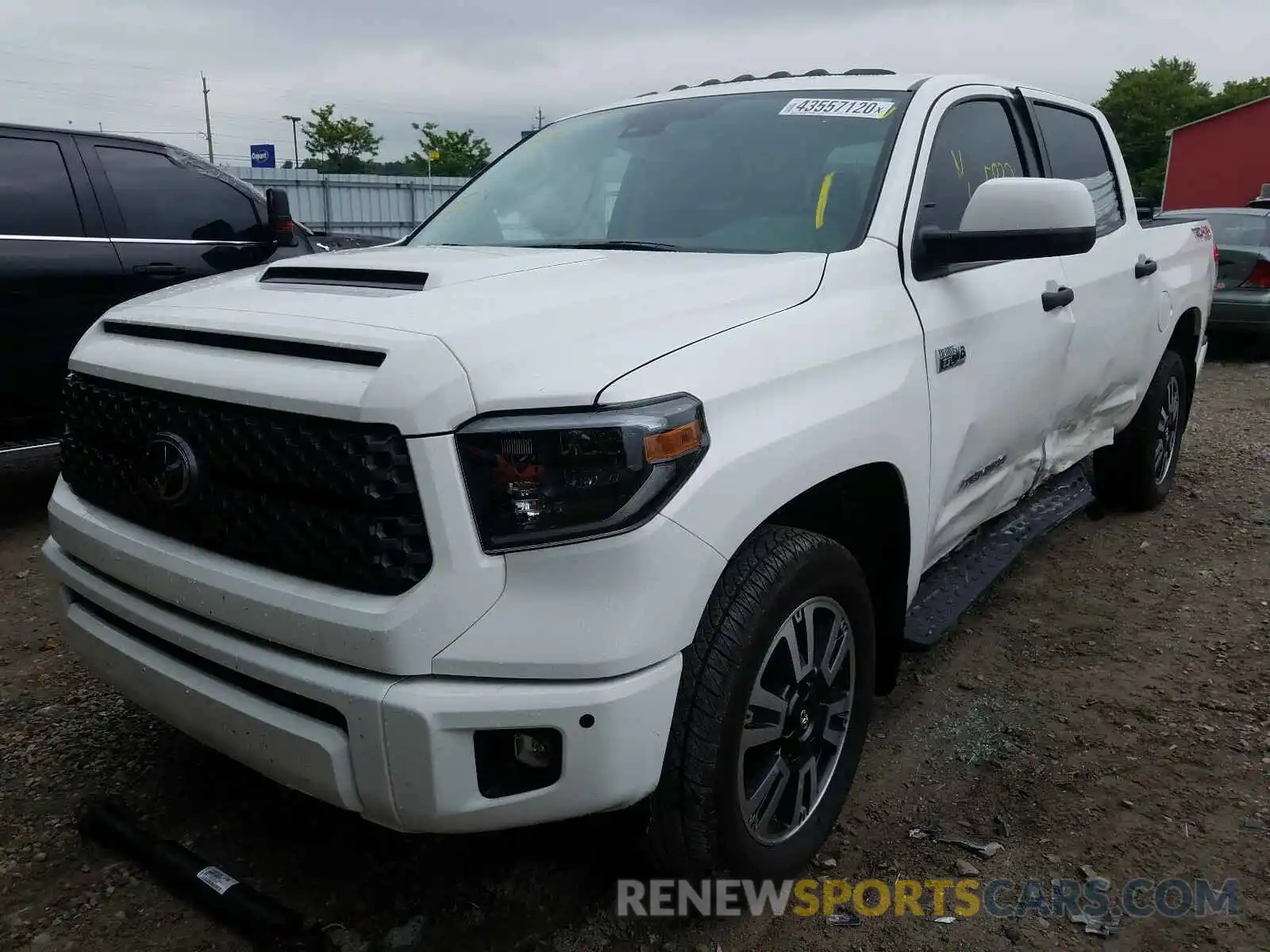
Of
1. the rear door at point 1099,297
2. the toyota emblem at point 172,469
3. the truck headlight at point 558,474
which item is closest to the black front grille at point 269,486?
the toyota emblem at point 172,469

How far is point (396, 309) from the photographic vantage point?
196 cm

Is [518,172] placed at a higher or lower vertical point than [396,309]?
higher

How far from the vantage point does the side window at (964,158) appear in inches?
115

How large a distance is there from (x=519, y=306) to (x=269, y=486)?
58 cm

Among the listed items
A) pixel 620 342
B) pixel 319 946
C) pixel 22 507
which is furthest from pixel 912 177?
pixel 22 507

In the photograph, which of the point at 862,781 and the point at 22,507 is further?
the point at 22,507

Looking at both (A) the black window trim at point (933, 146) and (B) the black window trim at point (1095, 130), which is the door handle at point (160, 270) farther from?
(B) the black window trim at point (1095, 130)

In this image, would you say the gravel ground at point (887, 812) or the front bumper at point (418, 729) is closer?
the front bumper at point (418, 729)

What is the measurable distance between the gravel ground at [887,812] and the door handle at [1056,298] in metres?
1.22

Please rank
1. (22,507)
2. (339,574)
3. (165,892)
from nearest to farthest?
(339,574), (165,892), (22,507)

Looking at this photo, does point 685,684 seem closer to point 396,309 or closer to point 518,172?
point 396,309

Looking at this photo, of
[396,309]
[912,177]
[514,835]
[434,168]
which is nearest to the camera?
[396,309]

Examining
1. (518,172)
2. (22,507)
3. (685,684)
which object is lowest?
(22,507)

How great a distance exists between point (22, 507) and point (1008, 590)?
15.6ft
